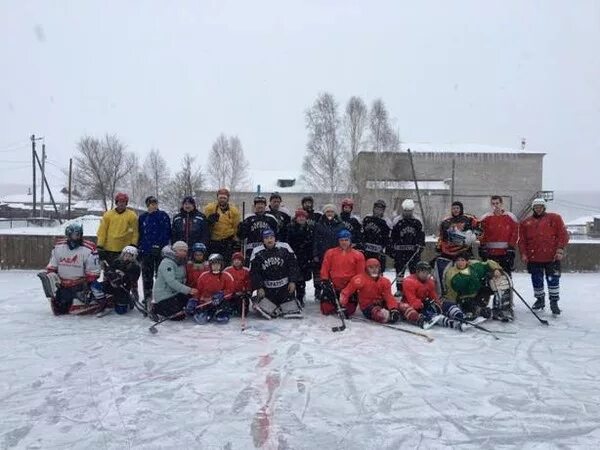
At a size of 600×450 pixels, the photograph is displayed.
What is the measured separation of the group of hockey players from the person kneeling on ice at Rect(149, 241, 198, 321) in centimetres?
1

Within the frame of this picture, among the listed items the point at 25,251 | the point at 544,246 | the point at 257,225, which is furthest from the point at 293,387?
the point at 25,251

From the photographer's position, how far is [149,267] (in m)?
7.38

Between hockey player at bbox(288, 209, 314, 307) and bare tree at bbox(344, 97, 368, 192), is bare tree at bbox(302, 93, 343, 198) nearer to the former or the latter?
bare tree at bbox(344, 97, 368, 192)

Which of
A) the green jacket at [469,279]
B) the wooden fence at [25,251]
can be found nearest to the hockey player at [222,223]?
the green jacket at [469,279]

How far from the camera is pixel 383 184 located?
119ft

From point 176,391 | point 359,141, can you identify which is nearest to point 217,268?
point 176,391

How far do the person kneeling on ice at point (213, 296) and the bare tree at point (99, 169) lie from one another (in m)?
38.8

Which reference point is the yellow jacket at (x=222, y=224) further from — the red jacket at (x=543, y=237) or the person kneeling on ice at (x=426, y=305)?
the red jacket at (x=543, y=237)

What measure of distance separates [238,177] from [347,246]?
130 ft

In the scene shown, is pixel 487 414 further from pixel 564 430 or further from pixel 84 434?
pixel 84 434

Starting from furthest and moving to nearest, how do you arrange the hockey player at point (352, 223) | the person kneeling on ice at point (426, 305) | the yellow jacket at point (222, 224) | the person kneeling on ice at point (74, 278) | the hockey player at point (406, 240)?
the hockey player at point (406, 240), the hockey player at point (352, 223), the yellow jacket at point (222, 224), the person kneeling on ice at point (74, 278), the person kneeling on ice at point (426, 305)

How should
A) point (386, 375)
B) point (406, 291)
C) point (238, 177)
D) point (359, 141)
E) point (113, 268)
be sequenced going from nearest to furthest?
1. point (386, 375)
2. point (406, 291)
3. point (113, 268)
4. point (359, 141)
5. point (238, 177)

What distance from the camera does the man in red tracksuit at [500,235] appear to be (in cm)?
704

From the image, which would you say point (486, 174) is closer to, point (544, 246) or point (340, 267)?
point (544, 246)
